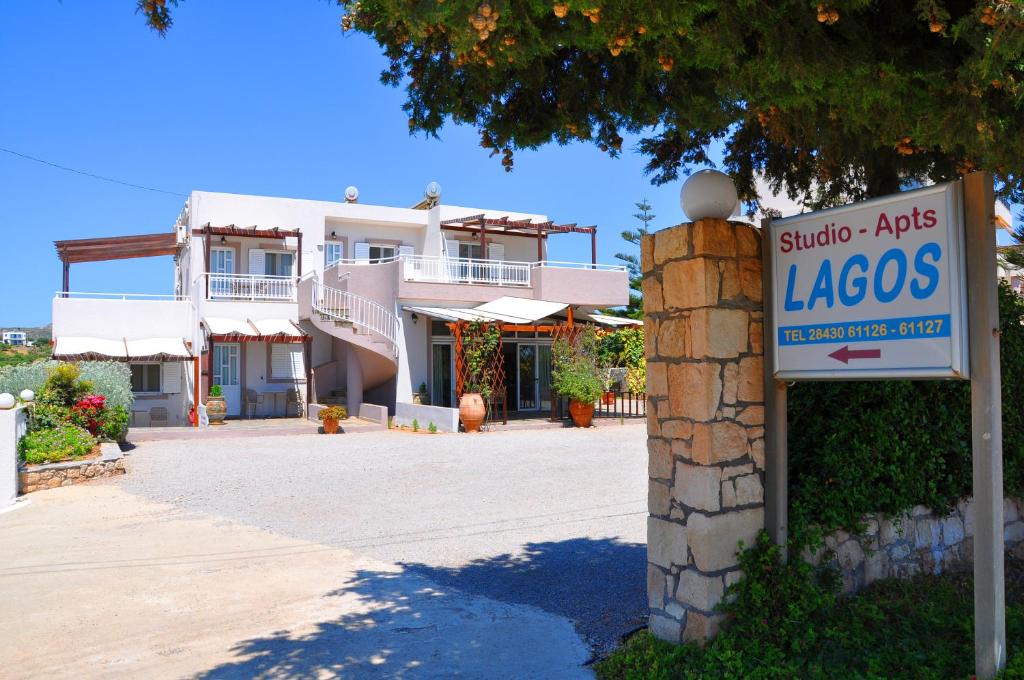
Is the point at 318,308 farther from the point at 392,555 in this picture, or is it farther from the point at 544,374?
the point at 392,555

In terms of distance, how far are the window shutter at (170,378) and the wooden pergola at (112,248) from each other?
11.5 ft

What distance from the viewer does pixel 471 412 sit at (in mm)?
16984

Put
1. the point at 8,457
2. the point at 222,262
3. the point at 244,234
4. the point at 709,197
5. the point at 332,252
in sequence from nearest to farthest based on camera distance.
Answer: the point at 709,197, the point at 8,457, the point at 244,234, the point at 222,262, the point at 332,252

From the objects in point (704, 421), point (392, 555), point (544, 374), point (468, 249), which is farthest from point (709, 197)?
point (468, 249)

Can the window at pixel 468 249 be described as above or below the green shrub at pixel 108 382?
above

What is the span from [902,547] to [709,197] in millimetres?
2892

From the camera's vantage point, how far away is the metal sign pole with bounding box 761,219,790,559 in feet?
14.3

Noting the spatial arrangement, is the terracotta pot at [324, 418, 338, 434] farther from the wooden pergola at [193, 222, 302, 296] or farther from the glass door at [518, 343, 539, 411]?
the wooden pergola at [193, 222, 302, 296]

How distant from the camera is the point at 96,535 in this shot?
7.98m

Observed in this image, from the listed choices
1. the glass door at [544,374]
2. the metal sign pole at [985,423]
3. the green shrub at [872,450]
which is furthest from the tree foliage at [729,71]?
the glass door at [544,374]

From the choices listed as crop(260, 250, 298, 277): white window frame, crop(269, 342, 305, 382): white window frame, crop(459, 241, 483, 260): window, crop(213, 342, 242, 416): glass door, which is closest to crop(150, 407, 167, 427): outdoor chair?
crop(213, 342, 242, 416): glass door

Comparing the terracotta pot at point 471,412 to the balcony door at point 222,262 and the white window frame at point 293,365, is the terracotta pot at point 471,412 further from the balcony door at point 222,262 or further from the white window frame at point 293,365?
the balcony door at point 222,262

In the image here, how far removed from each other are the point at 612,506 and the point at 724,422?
16.4 ft

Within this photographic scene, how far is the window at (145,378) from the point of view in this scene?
72.2ft
